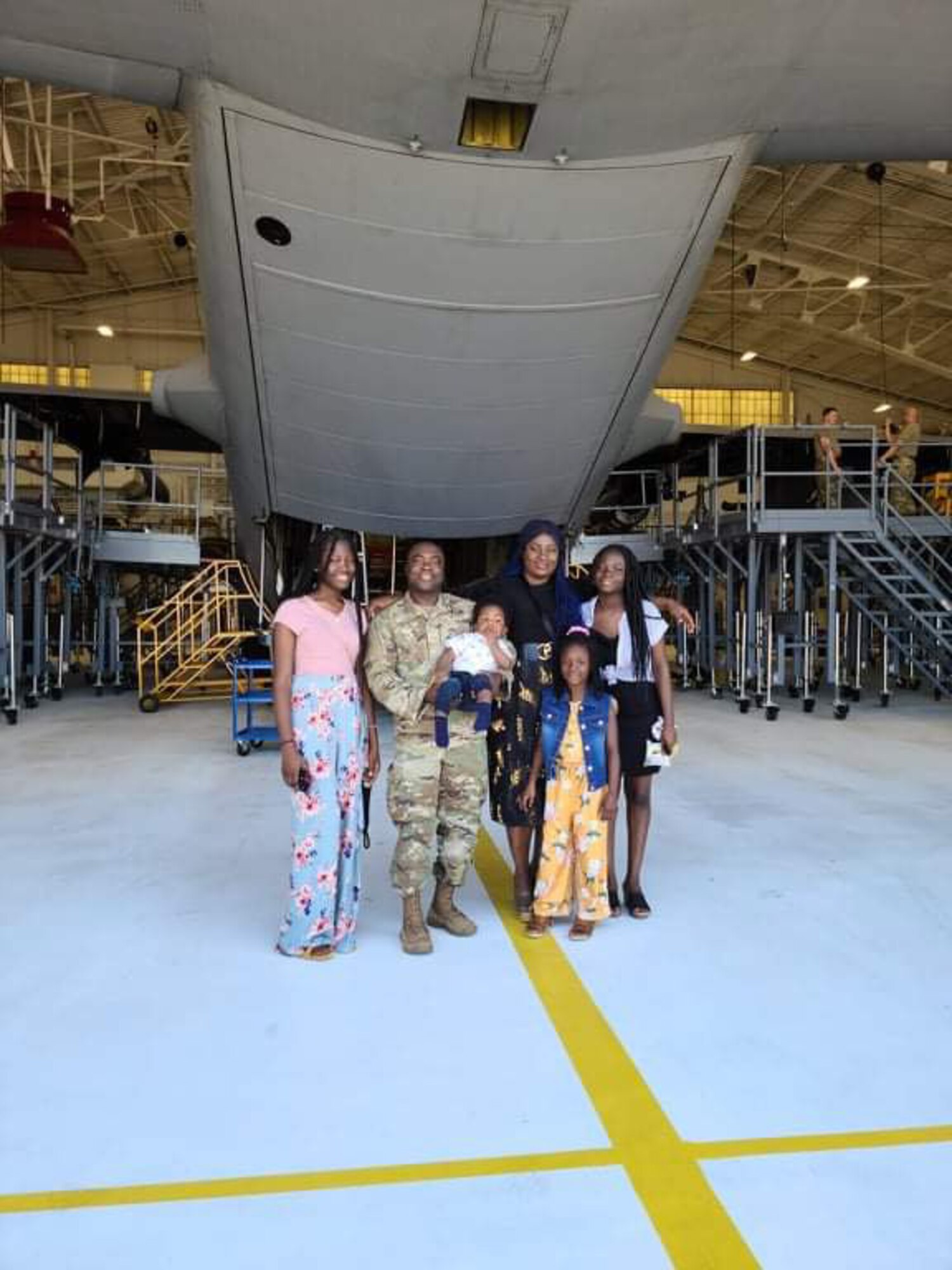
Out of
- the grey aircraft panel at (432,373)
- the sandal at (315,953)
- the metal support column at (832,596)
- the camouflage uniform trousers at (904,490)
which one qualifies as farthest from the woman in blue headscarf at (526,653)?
the camouflage uniform trousers at (904,490)

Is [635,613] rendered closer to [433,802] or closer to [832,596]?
[433,802]

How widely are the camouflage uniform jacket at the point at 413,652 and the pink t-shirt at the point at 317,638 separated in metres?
0.11

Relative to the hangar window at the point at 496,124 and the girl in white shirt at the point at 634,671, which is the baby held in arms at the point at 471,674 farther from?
the hangar window at the point at 496,124

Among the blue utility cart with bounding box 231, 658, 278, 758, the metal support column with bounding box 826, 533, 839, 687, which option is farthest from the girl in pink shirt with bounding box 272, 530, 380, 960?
the metal support column with bounding box 826, 533, 839, 687

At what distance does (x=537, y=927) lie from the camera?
3689 millimetres

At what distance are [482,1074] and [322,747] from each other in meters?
1.28

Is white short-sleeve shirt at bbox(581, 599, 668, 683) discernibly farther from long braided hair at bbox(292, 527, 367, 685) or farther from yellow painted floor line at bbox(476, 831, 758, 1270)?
yellow painted floor line at bbox(476, 831, 758, 1270)

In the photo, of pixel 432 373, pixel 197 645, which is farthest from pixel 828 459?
pixel 197 645

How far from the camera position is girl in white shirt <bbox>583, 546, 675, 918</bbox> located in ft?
12.6

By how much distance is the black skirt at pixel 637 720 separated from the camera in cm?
387

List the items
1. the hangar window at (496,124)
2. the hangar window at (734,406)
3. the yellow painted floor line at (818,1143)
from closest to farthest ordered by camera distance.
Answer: the yellow painted floor line at (818,1143) → the hangar window at (496,124) → the hangar window at (734,406)

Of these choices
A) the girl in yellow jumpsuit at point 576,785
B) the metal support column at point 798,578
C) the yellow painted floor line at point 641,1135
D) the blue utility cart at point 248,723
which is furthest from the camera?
the metal support column at point 798,578

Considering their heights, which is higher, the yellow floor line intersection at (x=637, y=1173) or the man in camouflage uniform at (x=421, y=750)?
the man in camouflage uniform at (x=421, y=750)

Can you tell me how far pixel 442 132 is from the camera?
5367 mm
